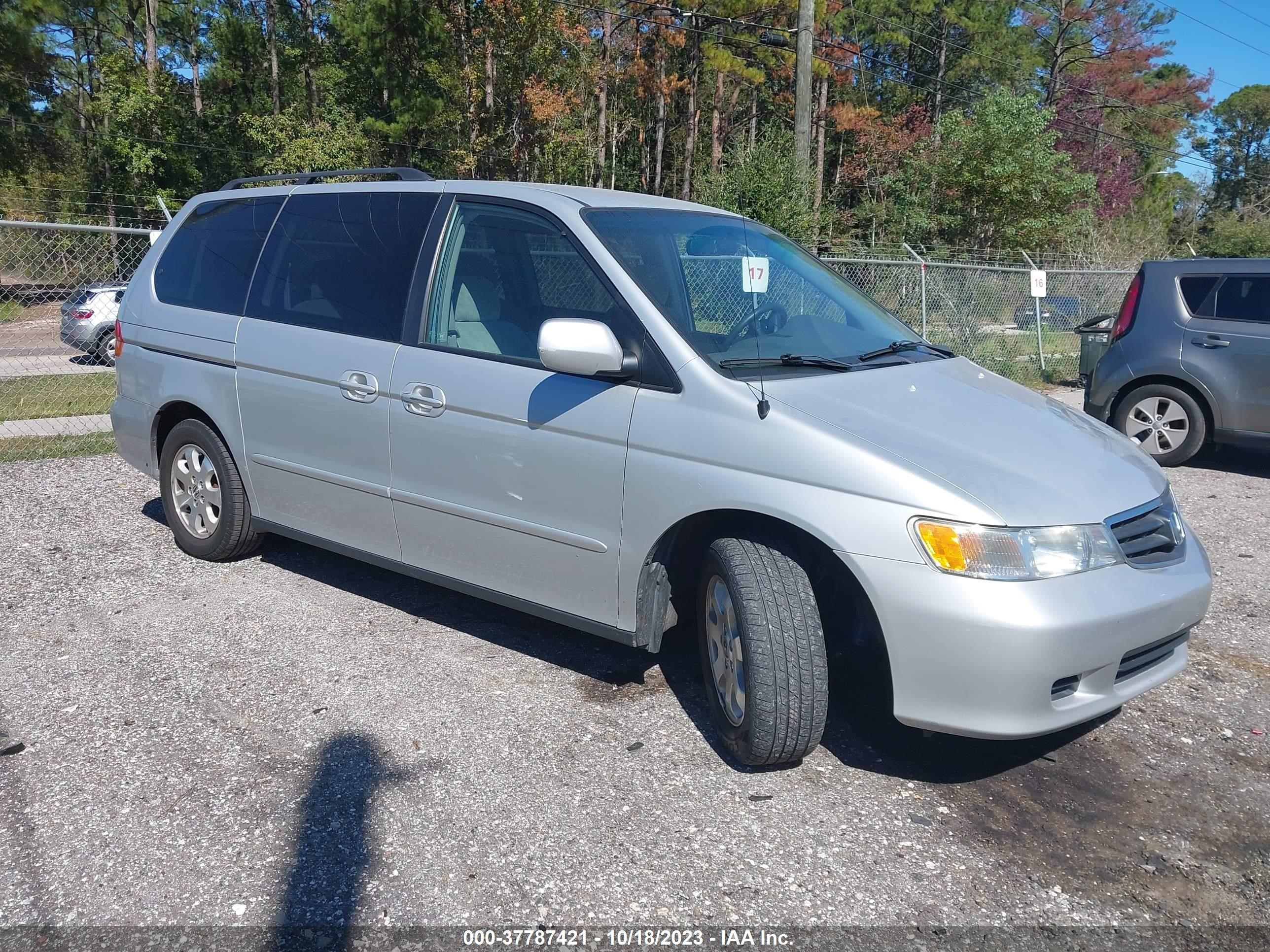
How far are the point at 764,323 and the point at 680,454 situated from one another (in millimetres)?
804

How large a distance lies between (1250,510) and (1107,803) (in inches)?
191

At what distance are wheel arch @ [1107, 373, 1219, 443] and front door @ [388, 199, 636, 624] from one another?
651 cm

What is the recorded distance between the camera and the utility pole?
15.6m

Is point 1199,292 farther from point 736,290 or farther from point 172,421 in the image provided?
point 172,421

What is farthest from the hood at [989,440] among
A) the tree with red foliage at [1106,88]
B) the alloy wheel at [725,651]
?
the tree with red foliage at [1106,88]

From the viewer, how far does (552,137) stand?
97.7 feet

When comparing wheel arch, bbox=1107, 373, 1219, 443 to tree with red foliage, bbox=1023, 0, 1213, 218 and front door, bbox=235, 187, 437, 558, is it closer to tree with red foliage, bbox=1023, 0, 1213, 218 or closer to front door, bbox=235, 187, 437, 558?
front door, bbox=235, 187, 437, 558

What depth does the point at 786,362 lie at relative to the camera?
366 cm

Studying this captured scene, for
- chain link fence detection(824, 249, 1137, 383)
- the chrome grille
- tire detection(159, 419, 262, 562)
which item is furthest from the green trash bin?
tire detection(159, 419, 262, 562)

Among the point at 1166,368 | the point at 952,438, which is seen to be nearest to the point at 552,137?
the point at 1166,368

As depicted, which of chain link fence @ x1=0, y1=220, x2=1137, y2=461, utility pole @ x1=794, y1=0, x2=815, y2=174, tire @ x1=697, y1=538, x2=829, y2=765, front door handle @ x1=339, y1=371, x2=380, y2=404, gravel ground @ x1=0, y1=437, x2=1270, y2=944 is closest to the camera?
gravel ground @ x1=0, y1=437, x2=1270, y2=944

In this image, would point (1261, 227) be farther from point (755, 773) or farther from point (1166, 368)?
point (755, 773)

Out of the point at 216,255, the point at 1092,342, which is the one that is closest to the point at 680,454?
the point at 216,255

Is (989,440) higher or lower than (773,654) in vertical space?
higher
